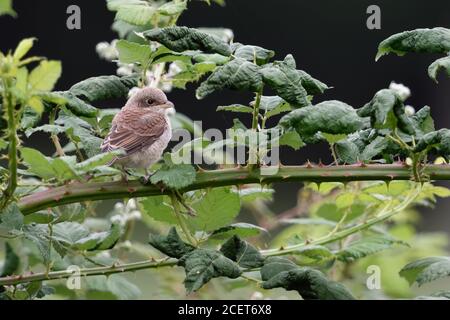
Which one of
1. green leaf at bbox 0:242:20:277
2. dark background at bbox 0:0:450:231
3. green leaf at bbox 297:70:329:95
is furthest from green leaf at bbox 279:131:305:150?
dark background at bbox 0:0:450:231

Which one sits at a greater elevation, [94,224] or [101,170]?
[94,224]

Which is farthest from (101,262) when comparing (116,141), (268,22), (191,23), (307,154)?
(268,22)

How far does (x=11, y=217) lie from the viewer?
6.56 feet

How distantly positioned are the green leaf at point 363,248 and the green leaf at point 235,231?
312 millimetres

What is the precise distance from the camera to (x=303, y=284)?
208 centimetres

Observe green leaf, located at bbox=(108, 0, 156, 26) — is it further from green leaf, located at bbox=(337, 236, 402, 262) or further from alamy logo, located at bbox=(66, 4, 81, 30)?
green leaf, located at bbox=(337, 236, 402, 262)

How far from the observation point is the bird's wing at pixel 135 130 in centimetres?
278

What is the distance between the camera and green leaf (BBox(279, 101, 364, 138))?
2.03 metres

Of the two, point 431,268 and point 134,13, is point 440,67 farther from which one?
point 134,13

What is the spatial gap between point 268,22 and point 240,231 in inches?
328

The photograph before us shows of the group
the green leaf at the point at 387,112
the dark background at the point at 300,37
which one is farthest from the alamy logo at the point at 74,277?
the dark background at the point at 300,37

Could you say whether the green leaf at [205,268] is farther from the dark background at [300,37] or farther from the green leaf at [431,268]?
the dark background at [300,37]

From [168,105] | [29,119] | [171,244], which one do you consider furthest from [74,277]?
[168,105]

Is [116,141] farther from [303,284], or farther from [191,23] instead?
[191,23]
